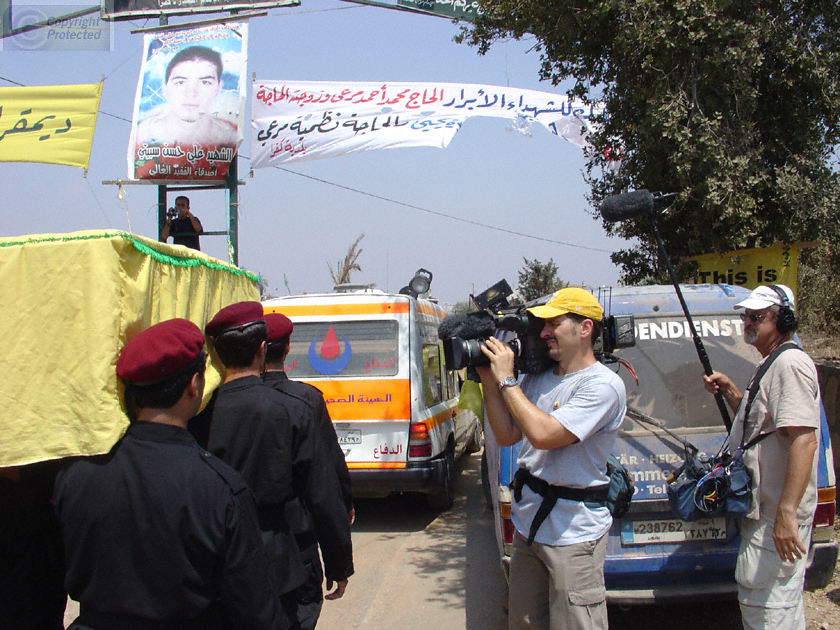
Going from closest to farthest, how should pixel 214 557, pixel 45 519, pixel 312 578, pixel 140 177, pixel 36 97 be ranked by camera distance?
pixel 214 557, pixel 45 519, pixel 312 578, pixel 36 97, pixel 140 177

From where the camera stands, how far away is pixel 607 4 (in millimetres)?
5996

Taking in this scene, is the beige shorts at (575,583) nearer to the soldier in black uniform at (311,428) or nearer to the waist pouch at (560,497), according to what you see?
the waist pouch at (560,497)

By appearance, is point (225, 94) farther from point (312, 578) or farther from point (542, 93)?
point (312, 578)

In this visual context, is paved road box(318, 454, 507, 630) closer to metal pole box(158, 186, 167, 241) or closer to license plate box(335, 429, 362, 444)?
license plate box(335, 429, 362, 444)

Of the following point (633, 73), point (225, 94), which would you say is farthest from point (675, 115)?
point (225, 94)

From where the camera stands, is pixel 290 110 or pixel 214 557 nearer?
pixel 214 557

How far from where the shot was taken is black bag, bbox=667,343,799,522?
301cm

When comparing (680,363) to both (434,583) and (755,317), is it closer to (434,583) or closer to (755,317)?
(755,317)

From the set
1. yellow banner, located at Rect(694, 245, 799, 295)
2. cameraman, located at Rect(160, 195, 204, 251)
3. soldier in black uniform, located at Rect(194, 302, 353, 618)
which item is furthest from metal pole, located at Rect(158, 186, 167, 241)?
soldier in black uniform, located at Rect(194, 302, 353, 618)

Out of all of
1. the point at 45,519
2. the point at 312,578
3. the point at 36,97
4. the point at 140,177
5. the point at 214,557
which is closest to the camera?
the point at 214,557

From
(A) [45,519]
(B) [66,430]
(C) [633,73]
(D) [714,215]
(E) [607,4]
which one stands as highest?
(E) [607,4]

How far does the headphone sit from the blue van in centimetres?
81

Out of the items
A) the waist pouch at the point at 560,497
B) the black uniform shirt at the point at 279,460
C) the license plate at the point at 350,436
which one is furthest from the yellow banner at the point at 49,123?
the waist pouch at the point at 560,497

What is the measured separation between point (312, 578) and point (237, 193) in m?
9.25
